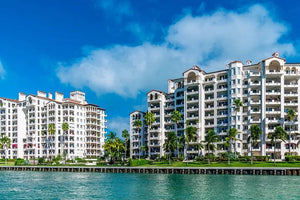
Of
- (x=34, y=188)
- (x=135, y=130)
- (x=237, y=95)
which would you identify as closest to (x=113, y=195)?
(x=34, y=188)

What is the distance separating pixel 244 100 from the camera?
151m

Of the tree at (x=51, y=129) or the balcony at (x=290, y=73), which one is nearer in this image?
the balcony at (x=290, y=73)

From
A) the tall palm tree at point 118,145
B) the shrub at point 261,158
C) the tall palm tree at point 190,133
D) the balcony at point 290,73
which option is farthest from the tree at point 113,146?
the balcony at point 290,73

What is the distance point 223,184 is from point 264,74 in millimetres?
71180

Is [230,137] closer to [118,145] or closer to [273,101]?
[273,101]

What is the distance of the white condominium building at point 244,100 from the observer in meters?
144

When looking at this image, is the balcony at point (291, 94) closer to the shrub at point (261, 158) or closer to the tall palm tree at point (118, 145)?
the shrub at point (261, 158)

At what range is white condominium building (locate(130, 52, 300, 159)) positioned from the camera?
472ft

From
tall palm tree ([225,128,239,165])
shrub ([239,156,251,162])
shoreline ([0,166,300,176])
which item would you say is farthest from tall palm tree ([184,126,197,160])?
shoreline ([0,166,300,176])

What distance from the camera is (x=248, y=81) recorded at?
14975 cm

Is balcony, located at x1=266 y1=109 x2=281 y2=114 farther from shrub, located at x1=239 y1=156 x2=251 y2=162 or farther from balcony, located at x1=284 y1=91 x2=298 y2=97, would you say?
shrub, located at x1=239 y1=156 x2=251 y2=162

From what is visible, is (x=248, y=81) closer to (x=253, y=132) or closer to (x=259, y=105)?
(x=259, y=105)

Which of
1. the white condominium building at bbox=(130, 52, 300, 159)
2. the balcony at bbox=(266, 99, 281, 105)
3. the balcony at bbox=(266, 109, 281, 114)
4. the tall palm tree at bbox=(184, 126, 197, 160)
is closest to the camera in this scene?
the white condominium building at bbox=(130, 52, 300, 159)

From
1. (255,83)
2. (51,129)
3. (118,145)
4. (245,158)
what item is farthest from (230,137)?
(51,129)
